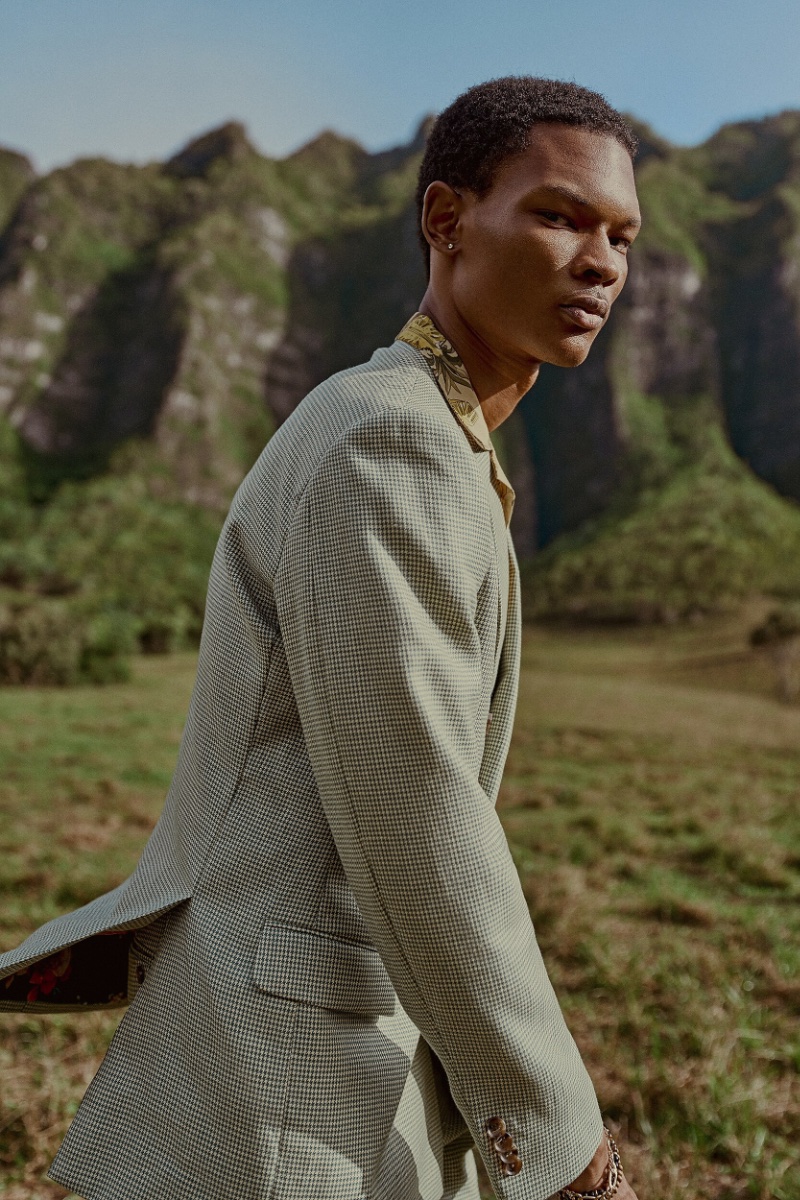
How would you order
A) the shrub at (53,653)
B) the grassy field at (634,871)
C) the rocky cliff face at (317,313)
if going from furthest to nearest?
the rocky cliff face at (317,313) < the shrub at (53,653) < the grassy field at (634,871)

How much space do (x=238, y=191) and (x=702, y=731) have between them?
53.0 m

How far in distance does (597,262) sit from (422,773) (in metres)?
0.54

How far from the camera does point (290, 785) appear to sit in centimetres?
82

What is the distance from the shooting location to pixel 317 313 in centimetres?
4769

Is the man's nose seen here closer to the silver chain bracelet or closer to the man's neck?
the man's neck

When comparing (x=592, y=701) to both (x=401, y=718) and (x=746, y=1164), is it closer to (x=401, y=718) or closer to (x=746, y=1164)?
(x=746, y=1164)

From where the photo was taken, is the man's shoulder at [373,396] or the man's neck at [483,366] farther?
the man's neck at [483,366]

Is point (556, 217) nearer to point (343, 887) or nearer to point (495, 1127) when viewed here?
point (343, 887)

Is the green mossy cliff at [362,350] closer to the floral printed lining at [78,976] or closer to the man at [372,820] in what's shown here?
the man at [372,820]

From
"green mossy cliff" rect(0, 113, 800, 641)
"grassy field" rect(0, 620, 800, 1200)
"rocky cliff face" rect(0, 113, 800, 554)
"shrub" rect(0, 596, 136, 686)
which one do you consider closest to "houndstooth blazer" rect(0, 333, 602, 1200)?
"grassy field" rect(0, 620, 800, 1200)

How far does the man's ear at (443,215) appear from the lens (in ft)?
3.12

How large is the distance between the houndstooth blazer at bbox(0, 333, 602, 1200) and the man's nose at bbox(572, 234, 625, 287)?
191 millimetres

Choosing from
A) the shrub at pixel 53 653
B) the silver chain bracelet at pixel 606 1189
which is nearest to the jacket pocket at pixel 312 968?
the silver chain bracelet at pixel 606 1189

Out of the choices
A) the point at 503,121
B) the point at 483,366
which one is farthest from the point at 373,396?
the point at 503,121
